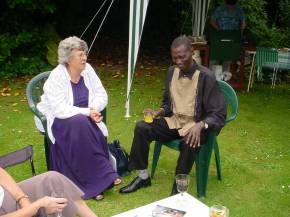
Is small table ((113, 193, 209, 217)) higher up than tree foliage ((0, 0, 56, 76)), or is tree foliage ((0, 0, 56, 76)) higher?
tree foliage ((0, 0, 56, 76))

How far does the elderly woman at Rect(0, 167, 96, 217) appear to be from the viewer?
278 cm

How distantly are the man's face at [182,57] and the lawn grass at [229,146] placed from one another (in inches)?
47.6

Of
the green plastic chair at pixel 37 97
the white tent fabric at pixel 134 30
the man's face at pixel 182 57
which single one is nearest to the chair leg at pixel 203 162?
the man's face at pixel 182 57

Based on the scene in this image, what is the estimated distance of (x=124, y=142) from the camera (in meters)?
5.46

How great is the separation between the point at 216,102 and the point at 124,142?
72.7 inches

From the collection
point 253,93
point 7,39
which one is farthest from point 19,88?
point 253,93

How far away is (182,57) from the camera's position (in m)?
3.88

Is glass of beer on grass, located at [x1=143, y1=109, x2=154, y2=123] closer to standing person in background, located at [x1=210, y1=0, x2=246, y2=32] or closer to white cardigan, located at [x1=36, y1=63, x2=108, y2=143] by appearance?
white cardigan, located at [x1=36, y1=63, x2=108, y2=143]

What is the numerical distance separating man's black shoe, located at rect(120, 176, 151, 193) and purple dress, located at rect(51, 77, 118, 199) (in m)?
0.16

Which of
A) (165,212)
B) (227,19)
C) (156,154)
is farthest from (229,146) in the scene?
(227,19)

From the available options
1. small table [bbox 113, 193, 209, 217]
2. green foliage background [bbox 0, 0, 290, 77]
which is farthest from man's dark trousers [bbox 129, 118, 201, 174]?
green foliage background [bbox 0, 0, 290, 77]

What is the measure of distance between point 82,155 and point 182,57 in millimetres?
1271

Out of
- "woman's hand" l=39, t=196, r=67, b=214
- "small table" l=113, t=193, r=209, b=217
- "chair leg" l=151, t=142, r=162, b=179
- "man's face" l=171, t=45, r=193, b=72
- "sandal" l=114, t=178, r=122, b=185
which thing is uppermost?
"man's face" l=171, t=45, r=193, b=72

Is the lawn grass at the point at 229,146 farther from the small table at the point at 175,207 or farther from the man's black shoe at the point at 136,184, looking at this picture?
the small table at the point at 175,207
